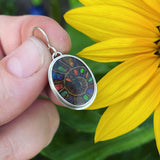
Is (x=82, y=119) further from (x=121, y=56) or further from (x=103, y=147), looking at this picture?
(x=121, y=56)

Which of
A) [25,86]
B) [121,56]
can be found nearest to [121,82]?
[121,56]

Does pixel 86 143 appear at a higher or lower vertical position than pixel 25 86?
lower

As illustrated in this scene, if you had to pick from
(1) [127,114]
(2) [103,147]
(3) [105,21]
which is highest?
(3) [105,21]

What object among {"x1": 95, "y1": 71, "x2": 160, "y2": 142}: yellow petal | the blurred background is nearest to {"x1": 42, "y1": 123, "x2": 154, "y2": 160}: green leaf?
the blurred background

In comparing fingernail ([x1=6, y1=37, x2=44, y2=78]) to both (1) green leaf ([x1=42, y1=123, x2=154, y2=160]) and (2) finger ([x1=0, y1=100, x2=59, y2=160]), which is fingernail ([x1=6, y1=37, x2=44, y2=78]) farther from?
(1) green leaf ([x1=42, y1=123, x2=154, y2=160])

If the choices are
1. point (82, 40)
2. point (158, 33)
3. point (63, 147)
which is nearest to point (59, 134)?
point (63, 147)

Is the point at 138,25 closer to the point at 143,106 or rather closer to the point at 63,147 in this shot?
the point at 143,106
